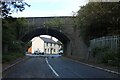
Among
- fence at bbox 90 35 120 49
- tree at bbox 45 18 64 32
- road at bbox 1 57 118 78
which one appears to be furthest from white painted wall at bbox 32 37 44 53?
road at bbox 1 57 118 78

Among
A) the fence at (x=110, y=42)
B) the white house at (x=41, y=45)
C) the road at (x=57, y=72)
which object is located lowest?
the road at (x=57, y=72)

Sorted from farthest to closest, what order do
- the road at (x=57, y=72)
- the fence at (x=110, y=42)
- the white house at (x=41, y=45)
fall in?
the white house at (x=41, y=45), the fence at (x=110, y=42), the road at (x=57, y=72)

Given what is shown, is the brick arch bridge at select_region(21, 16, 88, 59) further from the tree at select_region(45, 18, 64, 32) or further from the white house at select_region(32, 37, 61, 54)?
the white house at select_region(32, 37, 61, 54)

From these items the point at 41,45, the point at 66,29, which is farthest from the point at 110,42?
the point at 41,45

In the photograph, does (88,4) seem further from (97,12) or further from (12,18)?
(12,18)

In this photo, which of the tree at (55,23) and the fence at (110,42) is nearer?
the fence at (110,42)

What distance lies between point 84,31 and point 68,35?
62.2ft

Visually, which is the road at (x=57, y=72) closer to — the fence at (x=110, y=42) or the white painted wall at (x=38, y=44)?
the fence at (x=110, y=42)

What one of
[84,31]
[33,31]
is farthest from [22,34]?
[84,31]

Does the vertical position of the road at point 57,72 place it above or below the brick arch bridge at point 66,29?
below

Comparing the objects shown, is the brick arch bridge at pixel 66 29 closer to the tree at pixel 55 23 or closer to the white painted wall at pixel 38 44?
the tree at pixel 55 23

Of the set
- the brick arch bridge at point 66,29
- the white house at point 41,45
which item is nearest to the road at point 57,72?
the brick arch bridge at point 66,29

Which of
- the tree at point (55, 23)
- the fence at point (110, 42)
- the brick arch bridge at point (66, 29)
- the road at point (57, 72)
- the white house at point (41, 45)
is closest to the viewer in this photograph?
the road at point (57, 72)

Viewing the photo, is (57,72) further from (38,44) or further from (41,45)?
(38,44)
